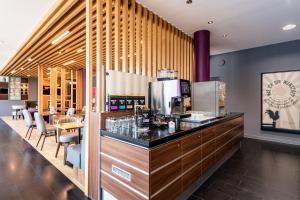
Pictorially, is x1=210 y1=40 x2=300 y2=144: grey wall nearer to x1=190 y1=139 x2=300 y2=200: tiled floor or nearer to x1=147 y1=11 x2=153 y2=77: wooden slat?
x1=190 y1=139 x2=300 y2=200: tiled floor

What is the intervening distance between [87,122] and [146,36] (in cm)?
187

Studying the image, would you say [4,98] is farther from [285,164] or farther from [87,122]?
[285,164]

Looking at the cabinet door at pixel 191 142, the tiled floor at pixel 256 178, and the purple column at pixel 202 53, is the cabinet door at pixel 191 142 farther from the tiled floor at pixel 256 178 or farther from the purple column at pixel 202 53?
the purple column at pixel 202 53

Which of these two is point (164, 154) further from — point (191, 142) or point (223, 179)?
point (223, 179)

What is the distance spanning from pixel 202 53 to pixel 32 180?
4.43 m

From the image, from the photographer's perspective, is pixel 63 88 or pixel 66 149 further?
pixel 63 88

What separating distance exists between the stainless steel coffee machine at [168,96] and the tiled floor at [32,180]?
1.74 metres

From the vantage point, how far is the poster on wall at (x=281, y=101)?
4.98 m

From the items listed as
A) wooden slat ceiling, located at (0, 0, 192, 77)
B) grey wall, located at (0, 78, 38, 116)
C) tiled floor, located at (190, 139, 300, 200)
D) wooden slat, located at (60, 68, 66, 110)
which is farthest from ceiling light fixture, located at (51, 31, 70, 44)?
grey wall, located at (0, 78, 38, 116)

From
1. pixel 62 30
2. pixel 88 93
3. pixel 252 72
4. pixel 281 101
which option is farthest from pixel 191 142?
pixel 252 72

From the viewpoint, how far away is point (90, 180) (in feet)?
7.57

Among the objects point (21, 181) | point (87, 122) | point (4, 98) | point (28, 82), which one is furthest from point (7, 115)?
point (87, 122)

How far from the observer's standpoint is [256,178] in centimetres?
284

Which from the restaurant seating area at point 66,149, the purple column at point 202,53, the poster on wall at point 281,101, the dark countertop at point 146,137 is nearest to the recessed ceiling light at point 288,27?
the poster on wall at point 281,101
